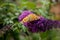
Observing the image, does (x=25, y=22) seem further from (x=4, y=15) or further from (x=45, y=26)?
(x=4, y=15)

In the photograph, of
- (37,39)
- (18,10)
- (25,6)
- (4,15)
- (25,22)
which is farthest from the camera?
(25,6)

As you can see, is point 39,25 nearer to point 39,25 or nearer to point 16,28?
point 39,25

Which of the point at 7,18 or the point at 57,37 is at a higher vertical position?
the point at 7,18

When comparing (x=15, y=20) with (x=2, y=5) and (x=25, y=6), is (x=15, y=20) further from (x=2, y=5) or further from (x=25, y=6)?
(x=25, y=6)

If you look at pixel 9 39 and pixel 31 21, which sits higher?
pixel 31 21

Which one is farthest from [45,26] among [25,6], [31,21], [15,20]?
[25,6]

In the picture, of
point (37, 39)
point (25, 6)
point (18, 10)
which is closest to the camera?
point (37, 39)

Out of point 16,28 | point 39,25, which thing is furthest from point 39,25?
point 16,28

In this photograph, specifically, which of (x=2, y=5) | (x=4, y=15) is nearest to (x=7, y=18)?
(x=4, y=15)

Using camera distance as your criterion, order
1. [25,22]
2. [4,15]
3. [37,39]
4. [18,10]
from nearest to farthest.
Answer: [25,22]
[37,39]
[4,15]
[18,10]

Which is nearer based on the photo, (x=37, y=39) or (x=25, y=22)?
(x=25, y=22)
